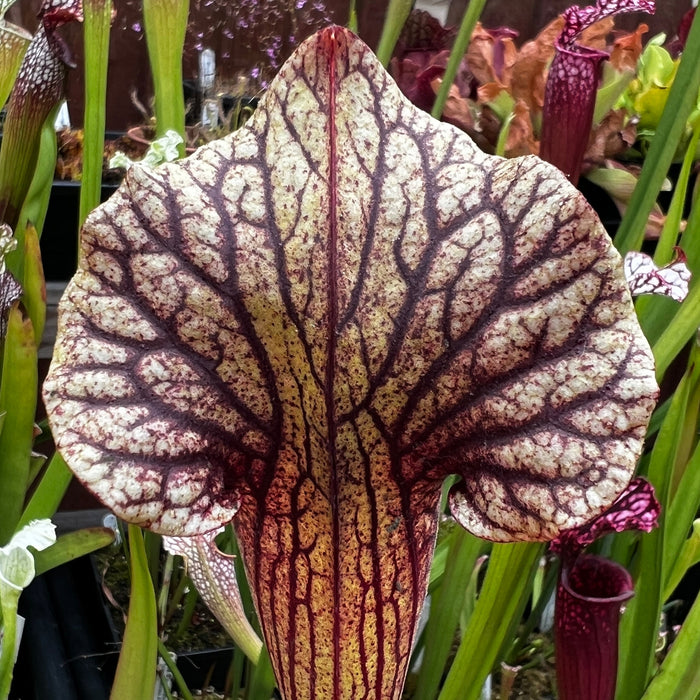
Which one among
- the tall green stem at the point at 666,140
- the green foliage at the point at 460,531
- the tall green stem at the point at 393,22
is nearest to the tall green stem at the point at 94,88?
the green foliage at the point at 460,531

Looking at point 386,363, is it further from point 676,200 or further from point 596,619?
point 676,200

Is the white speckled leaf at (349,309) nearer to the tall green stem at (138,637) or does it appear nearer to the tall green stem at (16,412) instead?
the tall green stem at (138,637)

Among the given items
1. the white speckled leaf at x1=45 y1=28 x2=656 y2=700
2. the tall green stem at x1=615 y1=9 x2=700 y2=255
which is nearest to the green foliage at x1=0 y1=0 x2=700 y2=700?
the tall green stem at x1=615 y1=9 x2=700 y2=255

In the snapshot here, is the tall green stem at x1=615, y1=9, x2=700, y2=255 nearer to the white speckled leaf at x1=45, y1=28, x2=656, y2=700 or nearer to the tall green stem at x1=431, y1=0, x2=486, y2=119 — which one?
the tall green stem at x1=431, y1=0, x2=486, y2=119

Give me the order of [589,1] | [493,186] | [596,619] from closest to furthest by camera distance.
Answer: [493,186]
[596,619]
[589,1]

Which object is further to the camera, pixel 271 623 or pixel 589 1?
pixel 589 1

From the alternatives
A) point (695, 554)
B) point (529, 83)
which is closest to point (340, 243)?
point (695, 554)

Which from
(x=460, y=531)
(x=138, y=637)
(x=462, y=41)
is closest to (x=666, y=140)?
(x=462, y=41)
